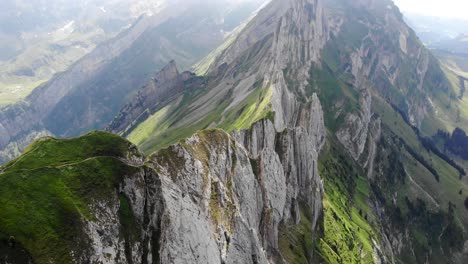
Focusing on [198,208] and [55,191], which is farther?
[198,208]

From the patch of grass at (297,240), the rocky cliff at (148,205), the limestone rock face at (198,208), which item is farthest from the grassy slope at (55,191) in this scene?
the patch of grass at (297,240)

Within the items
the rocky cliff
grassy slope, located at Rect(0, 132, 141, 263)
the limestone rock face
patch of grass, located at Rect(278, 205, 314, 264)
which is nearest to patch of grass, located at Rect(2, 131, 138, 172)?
grassy slope, located at Rect(0, 132, 141, 263)

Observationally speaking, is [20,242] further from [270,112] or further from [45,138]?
[270,112]

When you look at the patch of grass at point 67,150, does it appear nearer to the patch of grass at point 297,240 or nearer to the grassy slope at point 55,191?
the grassy slope at point 55,191

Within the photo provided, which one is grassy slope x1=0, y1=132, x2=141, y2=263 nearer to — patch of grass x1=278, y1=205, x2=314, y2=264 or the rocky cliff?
the rocky cliff

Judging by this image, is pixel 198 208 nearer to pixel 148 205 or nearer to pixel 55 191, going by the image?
pixel 148 205

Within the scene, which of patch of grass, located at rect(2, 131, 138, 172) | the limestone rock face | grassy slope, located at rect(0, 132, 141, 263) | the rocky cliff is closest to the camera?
grassy slope, located at rect(0, 132, 141, 263)

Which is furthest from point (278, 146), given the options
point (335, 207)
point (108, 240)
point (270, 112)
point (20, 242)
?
point (20, 242)

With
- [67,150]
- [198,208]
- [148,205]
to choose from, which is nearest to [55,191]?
[67,150]

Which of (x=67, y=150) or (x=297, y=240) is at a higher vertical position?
(x=67, y=150)
